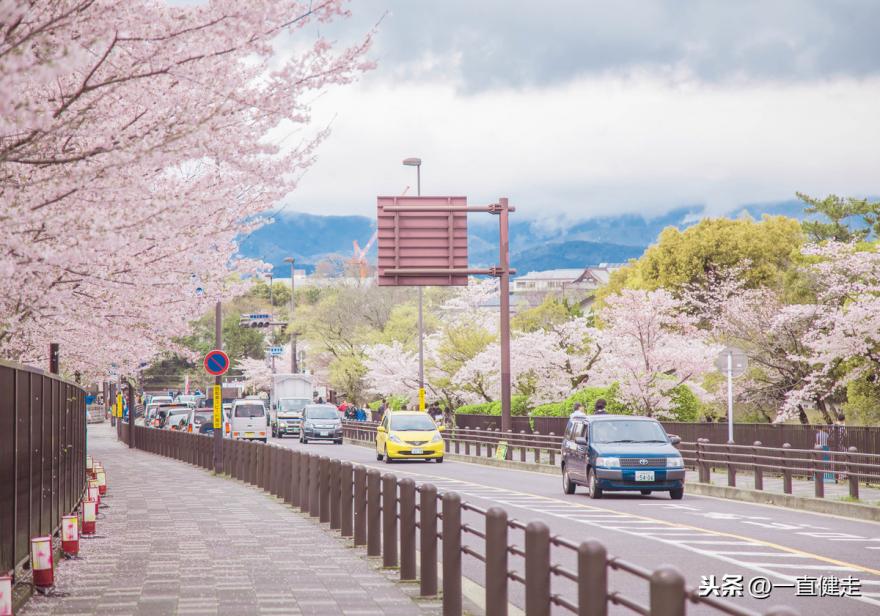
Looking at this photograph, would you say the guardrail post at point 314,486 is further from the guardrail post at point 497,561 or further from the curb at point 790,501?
the guardrail post at point 497,561

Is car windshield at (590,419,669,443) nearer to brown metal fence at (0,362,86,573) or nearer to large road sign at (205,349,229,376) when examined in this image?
large road sign at (205,349,229,376)

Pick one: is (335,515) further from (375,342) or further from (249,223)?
(375,342)

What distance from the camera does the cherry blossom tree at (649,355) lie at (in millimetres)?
43031

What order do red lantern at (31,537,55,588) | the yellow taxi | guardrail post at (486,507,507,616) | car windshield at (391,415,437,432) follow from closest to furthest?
guardrail post at (486,507,507,616) → red lantern at (31,537,55,588) → the yellow taxi → car windshield at (391,415,437,432)

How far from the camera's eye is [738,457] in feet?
103

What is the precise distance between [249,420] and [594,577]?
51.2 meters

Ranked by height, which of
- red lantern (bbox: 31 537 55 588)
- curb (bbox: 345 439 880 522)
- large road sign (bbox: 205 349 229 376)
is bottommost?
curb (bbox: 345 439 880 522)

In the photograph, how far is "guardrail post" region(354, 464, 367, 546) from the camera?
15.7 m

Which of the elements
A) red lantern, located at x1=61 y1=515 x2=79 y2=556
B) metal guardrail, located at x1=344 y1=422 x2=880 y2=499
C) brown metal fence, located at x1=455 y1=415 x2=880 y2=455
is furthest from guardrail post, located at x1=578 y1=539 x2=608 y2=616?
brown metal fence, located at x1=455 y1=415 x2=880 y2=455

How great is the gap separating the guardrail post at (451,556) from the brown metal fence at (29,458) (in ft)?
12.6

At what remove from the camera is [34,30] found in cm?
706

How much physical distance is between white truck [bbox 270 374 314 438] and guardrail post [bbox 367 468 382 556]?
50.6 meters

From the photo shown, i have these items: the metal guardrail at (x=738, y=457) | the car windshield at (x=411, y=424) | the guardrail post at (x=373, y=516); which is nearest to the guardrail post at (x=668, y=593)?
the guardrail post at (x=373, y=516)

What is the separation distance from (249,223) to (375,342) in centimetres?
6798
